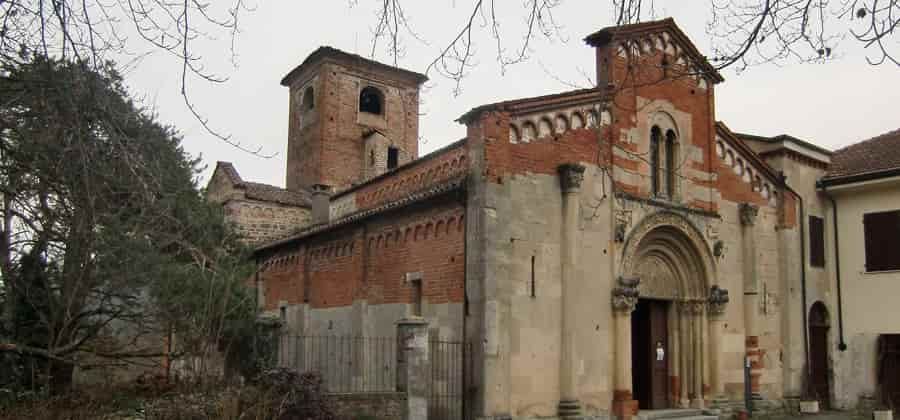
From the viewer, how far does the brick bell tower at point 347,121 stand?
29844 mm

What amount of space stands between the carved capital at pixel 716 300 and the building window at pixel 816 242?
3.93m

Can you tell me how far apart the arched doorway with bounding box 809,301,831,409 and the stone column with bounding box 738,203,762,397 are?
2254mm

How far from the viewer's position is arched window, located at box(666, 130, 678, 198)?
52.3 feet

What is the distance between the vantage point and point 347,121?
30.3 metres

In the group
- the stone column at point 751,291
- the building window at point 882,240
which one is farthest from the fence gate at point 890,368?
the stone column at point 751,291

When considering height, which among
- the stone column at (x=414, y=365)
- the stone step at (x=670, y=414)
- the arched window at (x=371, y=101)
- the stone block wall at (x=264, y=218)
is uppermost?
the arched window at (x=371, y=101)

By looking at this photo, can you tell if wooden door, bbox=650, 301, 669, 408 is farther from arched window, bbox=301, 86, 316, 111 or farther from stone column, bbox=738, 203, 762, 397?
arched window, bbox=301, 86, 316, 111

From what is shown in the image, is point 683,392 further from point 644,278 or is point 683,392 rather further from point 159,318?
point 159,318

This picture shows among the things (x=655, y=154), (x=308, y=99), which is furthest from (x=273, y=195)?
(x=655, y=154)

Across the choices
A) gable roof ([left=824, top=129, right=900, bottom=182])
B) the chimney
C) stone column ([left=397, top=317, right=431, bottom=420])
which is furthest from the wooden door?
the chimney

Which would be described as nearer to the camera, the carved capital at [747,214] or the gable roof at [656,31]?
the gable roof at [656,31]

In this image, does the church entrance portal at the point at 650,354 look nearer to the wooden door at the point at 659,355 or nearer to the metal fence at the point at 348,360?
the wooden door at the point at 659,355

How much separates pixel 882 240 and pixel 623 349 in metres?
8.30

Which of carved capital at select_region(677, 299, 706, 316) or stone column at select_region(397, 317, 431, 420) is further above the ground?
carved capital at select_region(677, 299, 706, 316)
